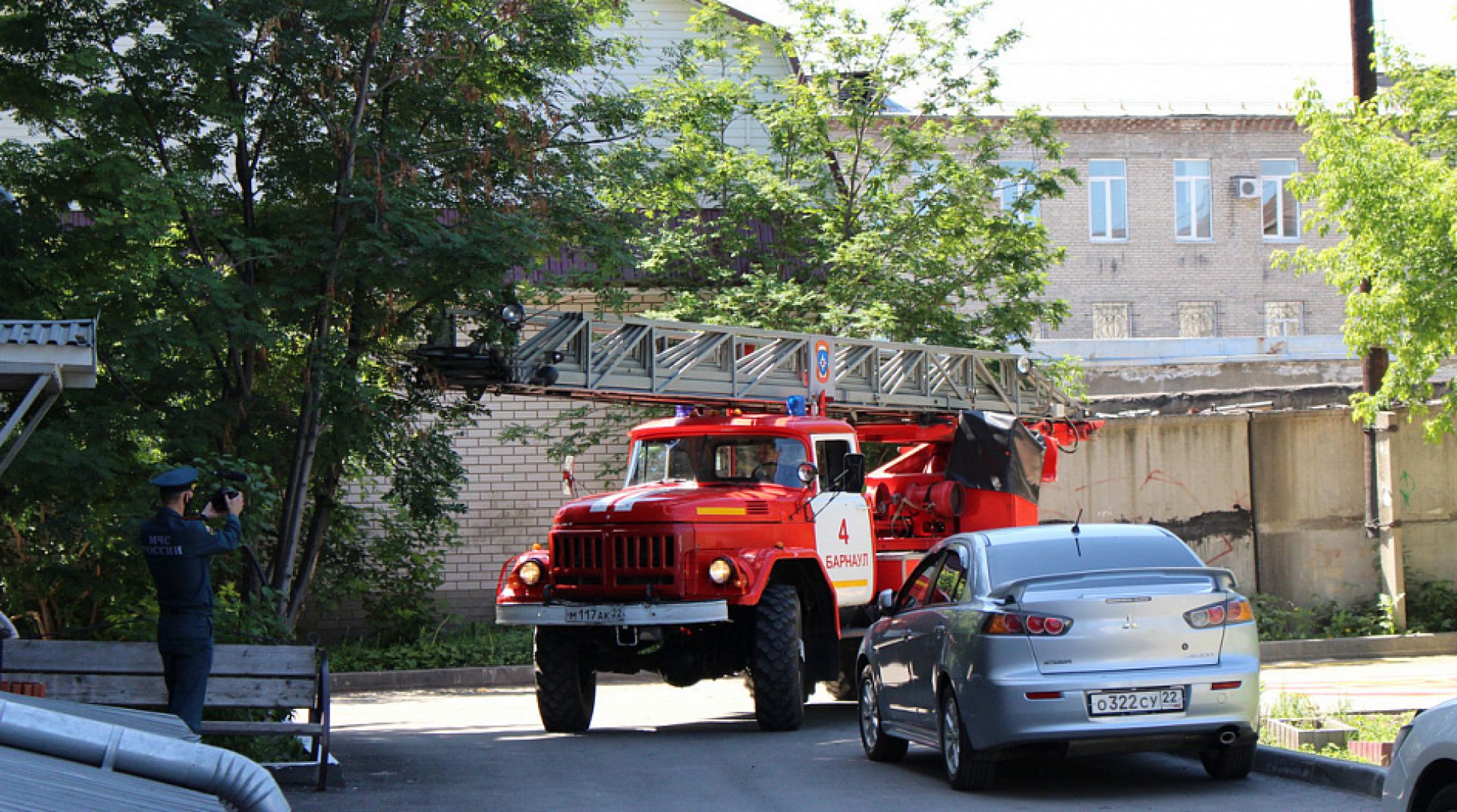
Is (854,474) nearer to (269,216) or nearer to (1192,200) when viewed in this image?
(269,216)

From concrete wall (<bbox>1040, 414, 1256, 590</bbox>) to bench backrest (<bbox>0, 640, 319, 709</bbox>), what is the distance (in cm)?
1421

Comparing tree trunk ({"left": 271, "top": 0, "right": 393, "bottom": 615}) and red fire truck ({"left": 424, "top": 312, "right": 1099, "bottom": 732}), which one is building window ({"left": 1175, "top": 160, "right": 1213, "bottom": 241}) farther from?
tree trunk ({"left": 271, "top": 0, "right": 393, "bottom": 615})

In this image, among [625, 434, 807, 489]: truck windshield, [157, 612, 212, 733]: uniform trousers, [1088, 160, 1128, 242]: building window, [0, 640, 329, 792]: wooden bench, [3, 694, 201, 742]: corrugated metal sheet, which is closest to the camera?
[3, 694, 201, 742]: corrugated metal sheet

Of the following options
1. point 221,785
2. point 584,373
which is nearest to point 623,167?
point 584,373

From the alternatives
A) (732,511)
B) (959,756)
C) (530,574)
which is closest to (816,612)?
(732,511)

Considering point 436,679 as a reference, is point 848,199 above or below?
above

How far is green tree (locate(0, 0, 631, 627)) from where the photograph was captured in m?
11.4

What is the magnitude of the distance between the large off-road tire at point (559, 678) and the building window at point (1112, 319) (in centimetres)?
2708

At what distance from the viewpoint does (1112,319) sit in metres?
38.2

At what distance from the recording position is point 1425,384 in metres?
19.9

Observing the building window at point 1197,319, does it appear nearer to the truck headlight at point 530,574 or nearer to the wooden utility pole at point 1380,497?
the wooden utility pole at point 1380,497

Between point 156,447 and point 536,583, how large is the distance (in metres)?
3.43

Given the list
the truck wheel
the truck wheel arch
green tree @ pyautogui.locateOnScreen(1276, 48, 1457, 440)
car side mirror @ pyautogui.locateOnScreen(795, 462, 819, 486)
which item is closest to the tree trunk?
the truck wheel

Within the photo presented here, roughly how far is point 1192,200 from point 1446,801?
3445cm
